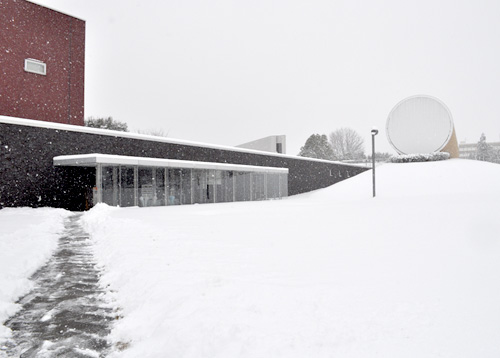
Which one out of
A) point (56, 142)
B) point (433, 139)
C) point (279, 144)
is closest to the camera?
point (56, 142)

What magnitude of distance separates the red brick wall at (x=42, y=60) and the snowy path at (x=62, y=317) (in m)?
19.1

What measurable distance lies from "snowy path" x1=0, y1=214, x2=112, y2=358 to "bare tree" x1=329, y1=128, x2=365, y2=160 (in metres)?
76.5

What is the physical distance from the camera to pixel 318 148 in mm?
69188

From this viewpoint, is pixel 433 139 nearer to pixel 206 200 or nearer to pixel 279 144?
pixel 279 144

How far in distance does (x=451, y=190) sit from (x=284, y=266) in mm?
25487

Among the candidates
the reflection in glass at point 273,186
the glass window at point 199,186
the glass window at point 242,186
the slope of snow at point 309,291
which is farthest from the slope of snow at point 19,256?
the reflection in glass at point 273,186

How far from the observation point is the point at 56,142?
19.5 m

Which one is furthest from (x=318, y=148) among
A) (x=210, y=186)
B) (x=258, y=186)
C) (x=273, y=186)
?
(x=210, y=186)

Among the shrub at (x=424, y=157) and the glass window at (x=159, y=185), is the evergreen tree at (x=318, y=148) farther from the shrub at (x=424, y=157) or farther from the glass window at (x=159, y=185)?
the glass window at (x=159, y=185)

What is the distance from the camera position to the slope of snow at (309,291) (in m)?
3.18

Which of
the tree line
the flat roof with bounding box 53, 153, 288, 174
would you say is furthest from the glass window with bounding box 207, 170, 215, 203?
the tree line

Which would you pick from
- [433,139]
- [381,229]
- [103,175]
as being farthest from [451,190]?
[103,175]

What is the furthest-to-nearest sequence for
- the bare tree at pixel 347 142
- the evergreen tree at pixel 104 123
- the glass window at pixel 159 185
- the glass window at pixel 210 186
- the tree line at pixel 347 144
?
the bare tree at pixel 347 142 < the tree line at pixel 347 144 < the evergreen tree at pixel 104 123 < the glass window at pixel 210 186 < the glass window at pixel 159 185

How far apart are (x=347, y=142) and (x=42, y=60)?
67382 millimetres
